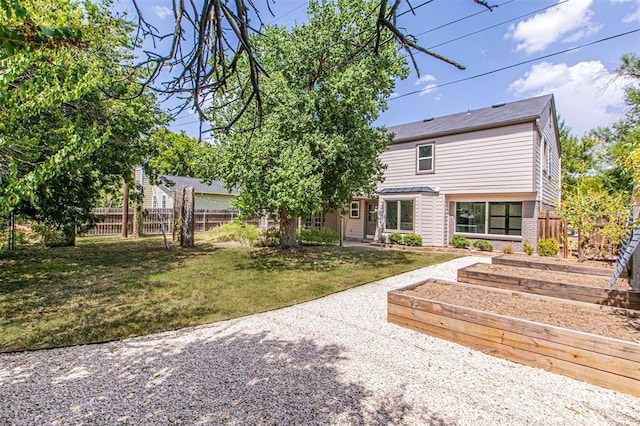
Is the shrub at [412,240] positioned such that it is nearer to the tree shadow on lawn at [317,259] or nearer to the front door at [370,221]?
the tree shadow on lawn at [317,259]

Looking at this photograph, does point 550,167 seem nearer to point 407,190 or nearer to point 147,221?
point 407,190

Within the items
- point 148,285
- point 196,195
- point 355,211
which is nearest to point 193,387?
point 148,285

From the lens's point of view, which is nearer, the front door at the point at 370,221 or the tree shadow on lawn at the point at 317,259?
the tree shadow on lawn at the point at 317,259

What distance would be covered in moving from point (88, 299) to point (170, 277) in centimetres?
193

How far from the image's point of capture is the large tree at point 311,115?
28.7 feet

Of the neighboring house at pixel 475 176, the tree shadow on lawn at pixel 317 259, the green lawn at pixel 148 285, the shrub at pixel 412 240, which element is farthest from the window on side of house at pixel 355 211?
the green lawn at pixel 148 285

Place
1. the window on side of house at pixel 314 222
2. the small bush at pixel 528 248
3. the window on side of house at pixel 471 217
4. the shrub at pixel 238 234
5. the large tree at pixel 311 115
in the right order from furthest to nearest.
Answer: the window on side of house at pixel 314 222, the shrub at pixel 238 234, the window on side of house at pixel 471 217, the small bush at pixel 528 248, the large tree at pixel 311 115

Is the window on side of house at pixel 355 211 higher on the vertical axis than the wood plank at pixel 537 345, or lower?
higher

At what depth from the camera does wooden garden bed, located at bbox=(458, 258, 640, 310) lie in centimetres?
486

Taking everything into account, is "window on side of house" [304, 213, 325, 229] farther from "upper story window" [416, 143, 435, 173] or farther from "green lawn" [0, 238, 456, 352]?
"green lawn" [0, 238, 456, 352]

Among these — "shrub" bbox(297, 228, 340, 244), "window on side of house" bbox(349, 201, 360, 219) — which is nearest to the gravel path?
"shrub" bbox(297, 228, 340, 244)

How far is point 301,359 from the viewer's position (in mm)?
3613

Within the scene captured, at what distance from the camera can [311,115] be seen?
9.41 m

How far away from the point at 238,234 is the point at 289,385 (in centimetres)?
1240
